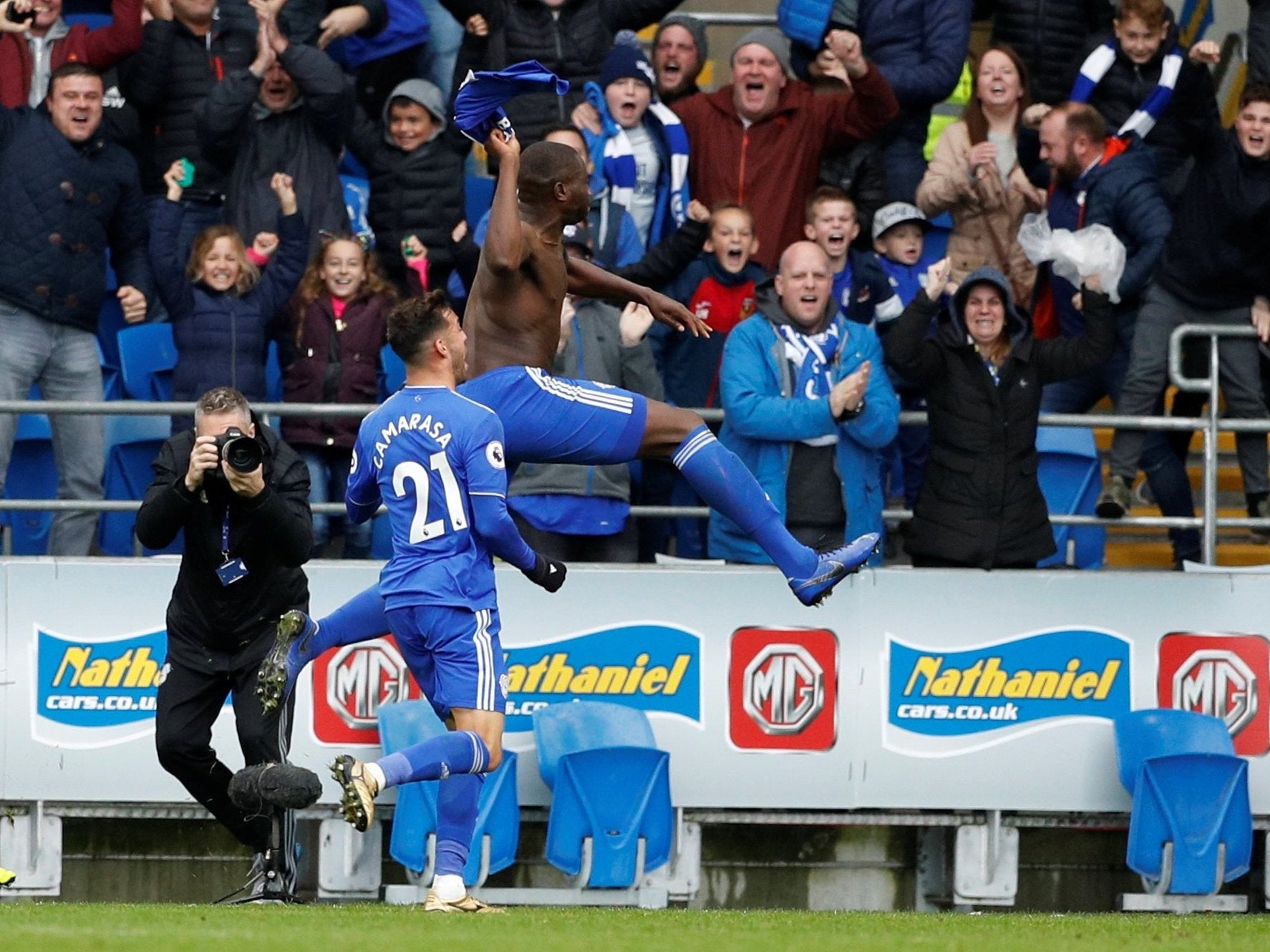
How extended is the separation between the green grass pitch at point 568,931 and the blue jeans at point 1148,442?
3.07m

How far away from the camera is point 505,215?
748cm

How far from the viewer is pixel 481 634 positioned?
7.47m

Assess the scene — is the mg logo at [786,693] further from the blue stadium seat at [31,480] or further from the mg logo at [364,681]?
the blue stadium seat at [31,480]

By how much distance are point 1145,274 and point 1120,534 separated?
5.77 ft

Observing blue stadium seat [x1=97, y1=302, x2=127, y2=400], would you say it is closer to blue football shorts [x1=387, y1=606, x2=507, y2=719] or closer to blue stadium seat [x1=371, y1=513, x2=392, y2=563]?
blue stadium seat [x1=371, y1=513, x2=392, y2=563]

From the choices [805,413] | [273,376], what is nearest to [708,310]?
[805,413]

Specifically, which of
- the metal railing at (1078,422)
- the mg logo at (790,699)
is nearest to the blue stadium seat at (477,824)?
the mg logo at (790,699)

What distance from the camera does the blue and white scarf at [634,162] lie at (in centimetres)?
1123

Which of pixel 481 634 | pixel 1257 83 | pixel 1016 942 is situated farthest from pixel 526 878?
pixel 1257 83

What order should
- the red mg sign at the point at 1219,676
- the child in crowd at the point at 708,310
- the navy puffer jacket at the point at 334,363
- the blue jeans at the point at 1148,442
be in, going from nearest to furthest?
the red mg sign at the point at 1219,676 < the navy puffer jacket at the point at 334,363 < the child in crowd at the point at 708,310 < the blue jeans at the point at 1148,442

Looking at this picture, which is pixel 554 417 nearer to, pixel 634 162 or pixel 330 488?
pixel 330 488

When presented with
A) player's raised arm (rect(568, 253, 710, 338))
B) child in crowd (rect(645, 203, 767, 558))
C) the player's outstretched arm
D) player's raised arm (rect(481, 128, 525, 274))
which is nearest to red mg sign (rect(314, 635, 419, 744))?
child in crowd (rect(645, 203, 767, 558))

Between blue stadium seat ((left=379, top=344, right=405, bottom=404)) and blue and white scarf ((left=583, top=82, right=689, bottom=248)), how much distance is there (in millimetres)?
1316

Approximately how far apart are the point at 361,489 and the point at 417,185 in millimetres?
4023
